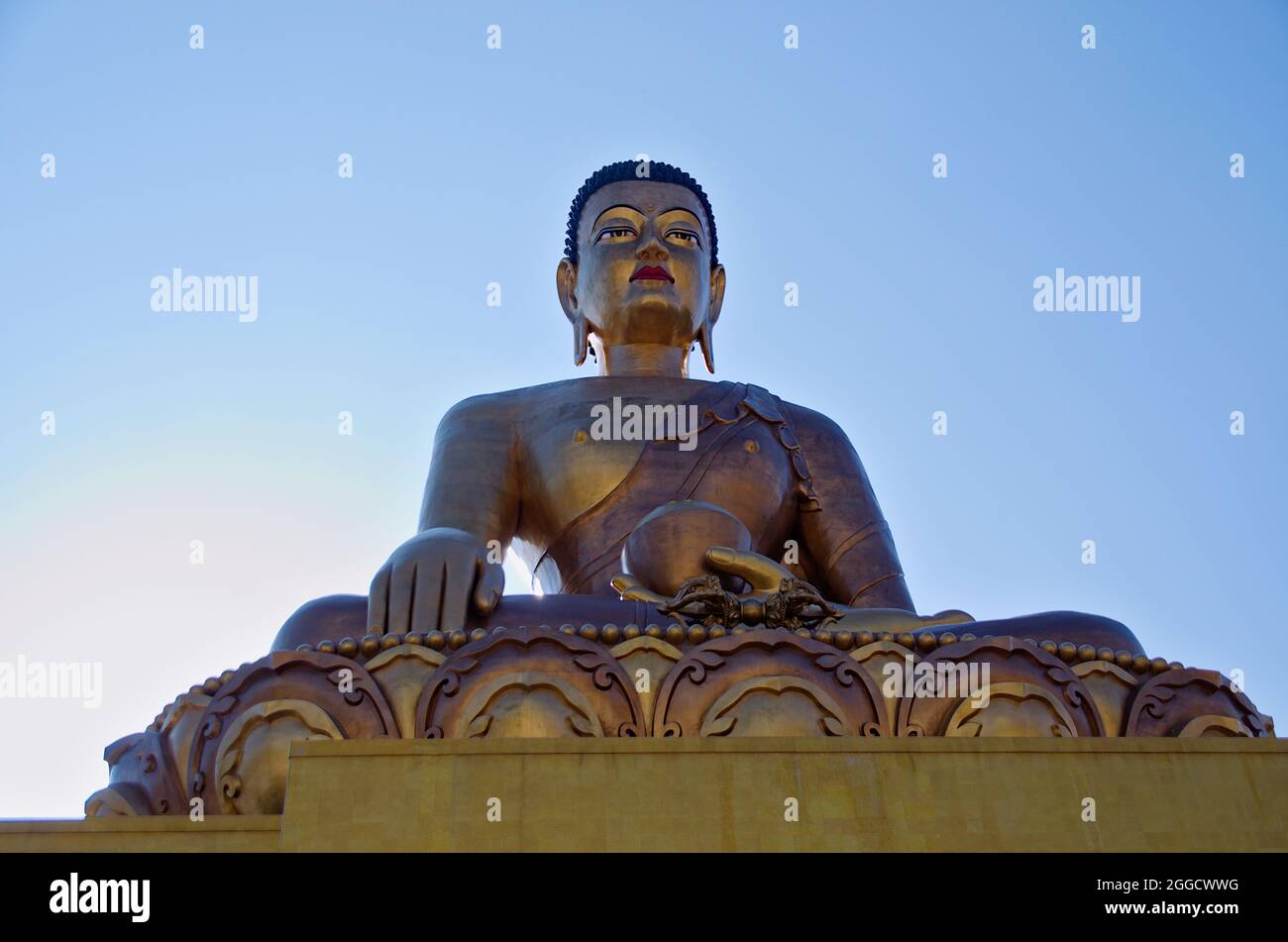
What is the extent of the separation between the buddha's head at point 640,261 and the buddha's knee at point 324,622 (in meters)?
3.11

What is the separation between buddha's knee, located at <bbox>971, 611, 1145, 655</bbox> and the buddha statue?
0.01m

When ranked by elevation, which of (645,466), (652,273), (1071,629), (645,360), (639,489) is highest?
(652,273)

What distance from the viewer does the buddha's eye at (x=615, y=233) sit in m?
9.02

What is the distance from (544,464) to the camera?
26.2ft

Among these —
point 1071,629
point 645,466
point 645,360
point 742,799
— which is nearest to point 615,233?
point 645,360

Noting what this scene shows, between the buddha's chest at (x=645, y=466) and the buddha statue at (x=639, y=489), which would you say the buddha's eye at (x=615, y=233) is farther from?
the buddha's chest at (x=645, y=466)

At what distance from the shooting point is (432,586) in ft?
20.1

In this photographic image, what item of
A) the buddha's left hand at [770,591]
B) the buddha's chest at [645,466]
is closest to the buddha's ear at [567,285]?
the buddha's chest at [645,466]

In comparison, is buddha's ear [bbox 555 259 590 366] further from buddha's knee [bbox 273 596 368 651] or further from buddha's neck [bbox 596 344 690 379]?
buddha's knee [bbox 273 596 368 651]

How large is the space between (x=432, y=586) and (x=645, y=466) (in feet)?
6.56

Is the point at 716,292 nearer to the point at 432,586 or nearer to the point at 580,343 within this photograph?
the point at 580,343
